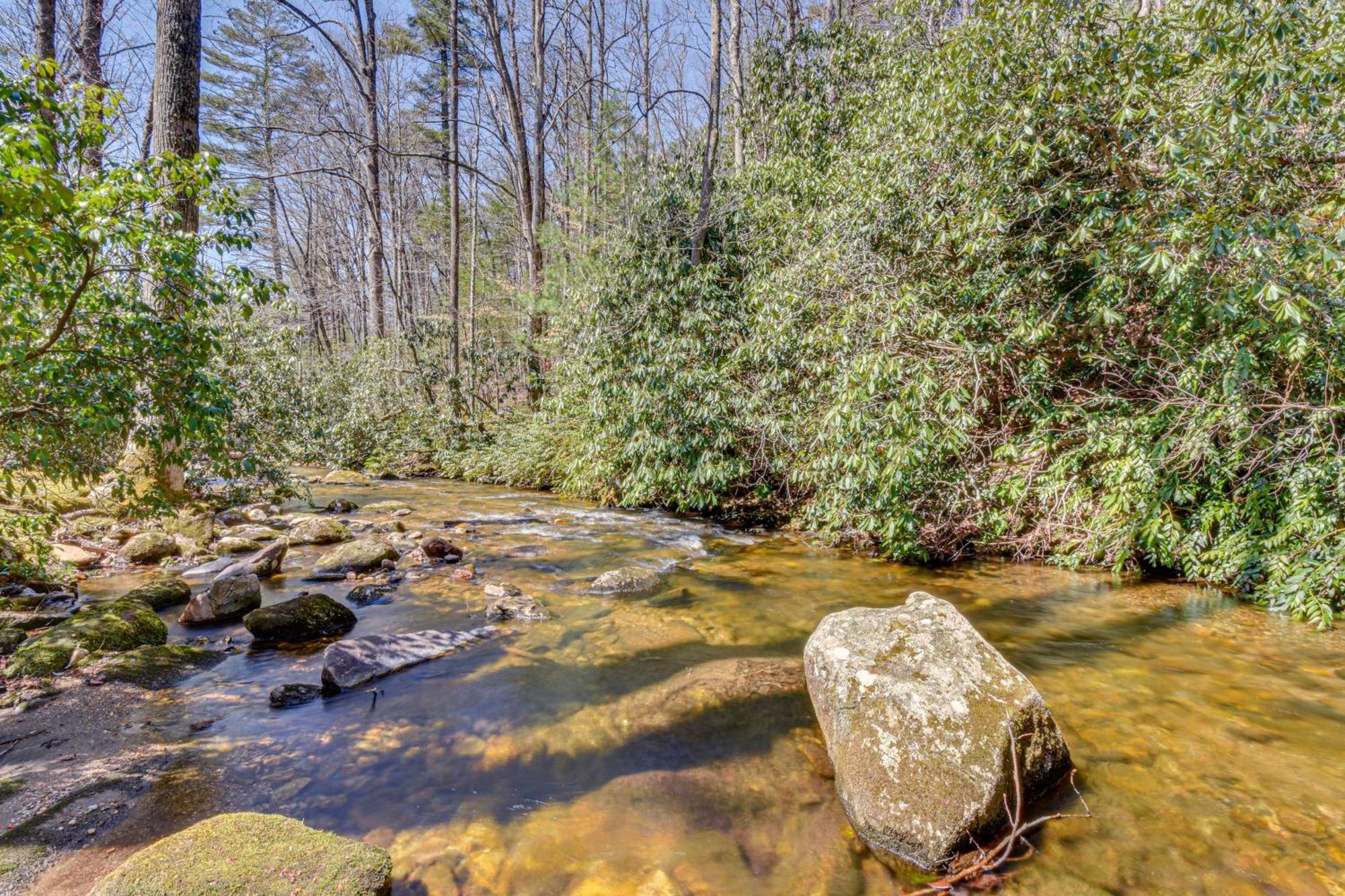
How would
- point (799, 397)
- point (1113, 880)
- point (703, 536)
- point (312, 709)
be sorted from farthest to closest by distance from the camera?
point (703, 536), point (799, 397), point (312, 709), point (1113, 880)

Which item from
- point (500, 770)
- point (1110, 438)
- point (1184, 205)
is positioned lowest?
point (500, 770)

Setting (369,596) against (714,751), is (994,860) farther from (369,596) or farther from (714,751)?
(369,596)

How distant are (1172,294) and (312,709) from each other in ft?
26.4

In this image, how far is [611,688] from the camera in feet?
13.7

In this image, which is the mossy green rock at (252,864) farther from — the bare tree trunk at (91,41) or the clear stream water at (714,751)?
the bare tree trunk at (91,41)

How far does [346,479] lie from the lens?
1384 cm

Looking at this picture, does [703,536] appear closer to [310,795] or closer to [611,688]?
[611,688]

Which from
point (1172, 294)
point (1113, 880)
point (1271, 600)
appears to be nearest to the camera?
point (1113, 880)

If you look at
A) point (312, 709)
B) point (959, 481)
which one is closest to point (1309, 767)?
point (959, 481)

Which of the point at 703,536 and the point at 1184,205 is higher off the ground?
the point at 1184,205

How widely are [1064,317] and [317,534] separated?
32.3ft

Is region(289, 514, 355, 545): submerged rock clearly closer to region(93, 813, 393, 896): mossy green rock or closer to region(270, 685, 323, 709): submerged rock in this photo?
region(270, 685, 323, 709): submerged rock

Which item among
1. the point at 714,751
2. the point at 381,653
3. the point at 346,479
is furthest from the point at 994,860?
the point at 346,479

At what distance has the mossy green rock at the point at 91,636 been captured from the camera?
381cm
